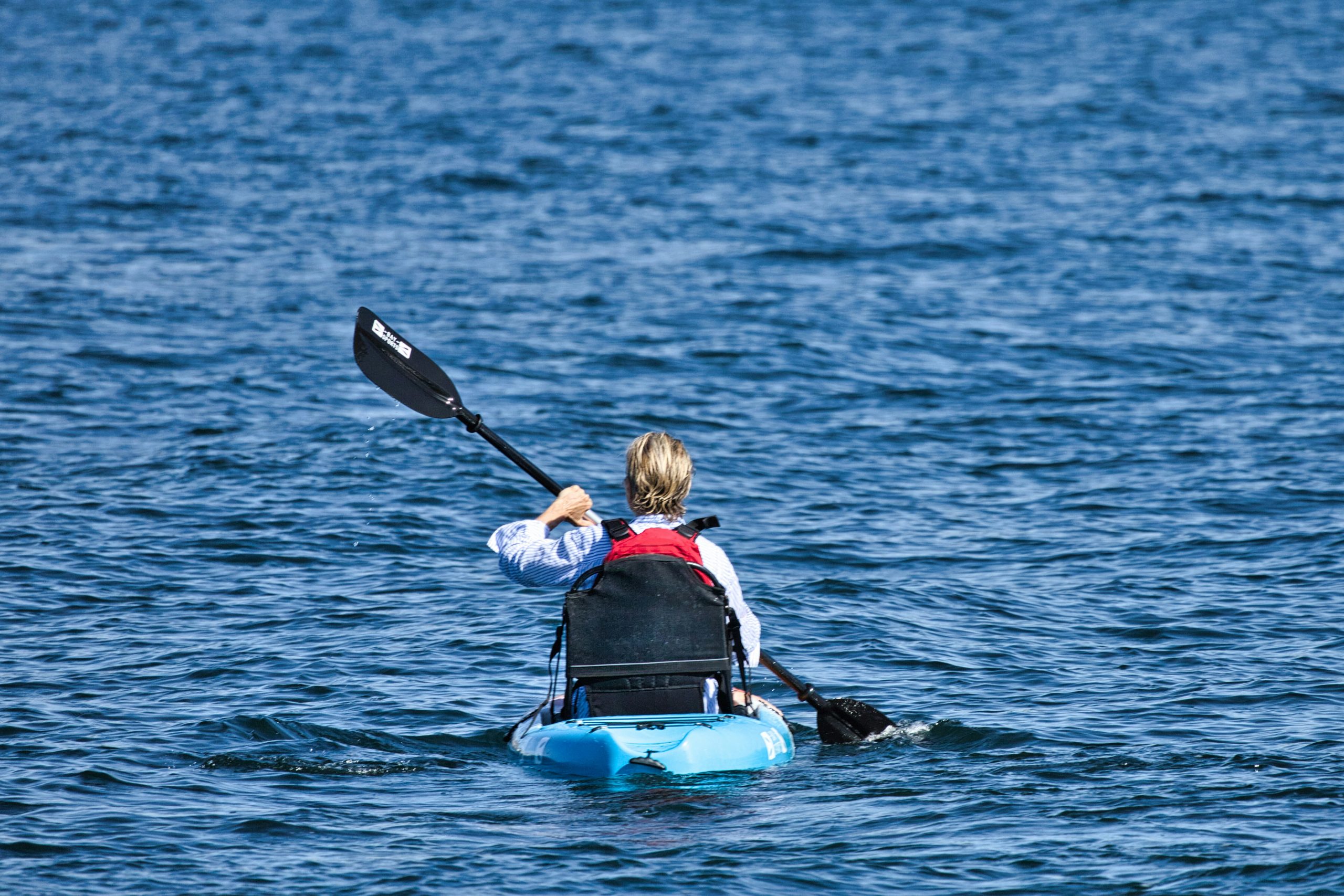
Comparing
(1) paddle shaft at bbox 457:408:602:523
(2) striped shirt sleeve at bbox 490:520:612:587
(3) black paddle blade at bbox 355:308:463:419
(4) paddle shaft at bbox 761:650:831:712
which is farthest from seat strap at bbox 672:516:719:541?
(3) black paddle blade at bbox 355:308:463:419

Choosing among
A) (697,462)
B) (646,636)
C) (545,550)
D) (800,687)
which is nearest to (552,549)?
(545,550)

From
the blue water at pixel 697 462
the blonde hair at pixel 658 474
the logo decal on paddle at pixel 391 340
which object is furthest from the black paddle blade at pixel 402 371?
the blonde hair at pixel 658 474

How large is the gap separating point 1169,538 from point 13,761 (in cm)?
743

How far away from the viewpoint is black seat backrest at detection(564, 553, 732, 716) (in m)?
6.47

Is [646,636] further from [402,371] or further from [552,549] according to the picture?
[402,371]

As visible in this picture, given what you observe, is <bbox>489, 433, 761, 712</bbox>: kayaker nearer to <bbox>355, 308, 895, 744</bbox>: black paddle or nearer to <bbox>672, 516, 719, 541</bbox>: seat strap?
<bbox>672, 516, 719, 541</bbox>: seat strap

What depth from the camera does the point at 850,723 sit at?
24.7ft

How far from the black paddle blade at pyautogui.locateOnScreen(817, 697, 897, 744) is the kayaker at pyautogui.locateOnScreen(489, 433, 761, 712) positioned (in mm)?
1179

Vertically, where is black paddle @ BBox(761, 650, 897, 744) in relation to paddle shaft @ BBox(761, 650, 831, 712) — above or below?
below

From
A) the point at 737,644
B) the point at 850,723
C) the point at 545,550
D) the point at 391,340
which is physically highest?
the point at 391,340

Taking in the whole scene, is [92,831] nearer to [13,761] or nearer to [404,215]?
[13,761]

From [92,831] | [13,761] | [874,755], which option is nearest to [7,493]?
[13,761]

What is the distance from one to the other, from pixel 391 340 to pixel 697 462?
16.7 feet

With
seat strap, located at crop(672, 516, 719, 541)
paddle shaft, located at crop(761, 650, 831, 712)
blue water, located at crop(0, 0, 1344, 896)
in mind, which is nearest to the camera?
blue water, located at crop(0, 0, 1344, 896)
